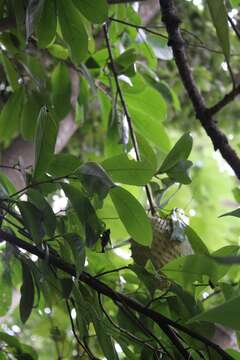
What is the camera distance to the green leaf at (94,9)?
396 millimetres

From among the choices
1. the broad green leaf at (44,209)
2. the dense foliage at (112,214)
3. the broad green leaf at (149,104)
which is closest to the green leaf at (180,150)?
the dense foliage at (112,214)

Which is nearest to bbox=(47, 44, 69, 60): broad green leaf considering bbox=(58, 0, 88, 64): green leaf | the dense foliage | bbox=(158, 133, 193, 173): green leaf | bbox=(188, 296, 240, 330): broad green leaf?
the dense foliage

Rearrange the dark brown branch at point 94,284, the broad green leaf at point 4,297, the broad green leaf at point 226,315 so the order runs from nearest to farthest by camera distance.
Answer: the broad green leaf at point 226,315, the dark brown branch at point 94,284, the broad green leaf at point 4,297

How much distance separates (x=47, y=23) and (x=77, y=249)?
0.62ft

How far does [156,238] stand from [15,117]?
28cm

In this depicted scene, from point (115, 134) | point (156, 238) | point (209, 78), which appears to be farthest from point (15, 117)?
point (209, 78)

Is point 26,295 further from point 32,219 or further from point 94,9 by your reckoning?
point 94,9

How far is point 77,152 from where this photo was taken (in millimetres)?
1244

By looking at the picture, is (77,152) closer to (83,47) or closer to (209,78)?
(209,78)

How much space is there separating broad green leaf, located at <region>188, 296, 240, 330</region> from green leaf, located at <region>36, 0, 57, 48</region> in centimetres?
26

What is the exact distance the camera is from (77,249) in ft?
1.16

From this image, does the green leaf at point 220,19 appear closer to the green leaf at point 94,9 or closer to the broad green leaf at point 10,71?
the green leaf at point 94,9

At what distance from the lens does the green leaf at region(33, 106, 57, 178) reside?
336mm

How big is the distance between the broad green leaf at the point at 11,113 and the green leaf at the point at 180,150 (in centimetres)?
26
